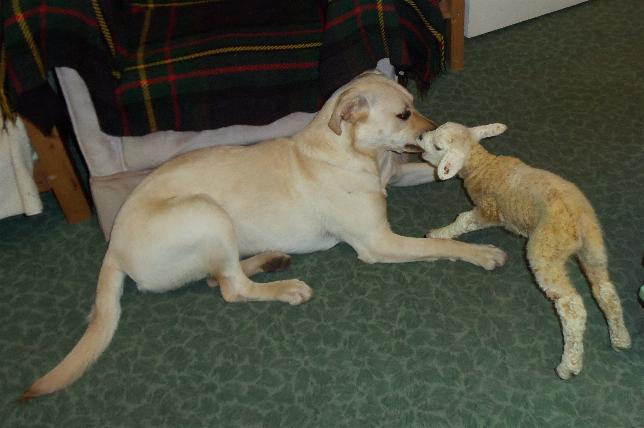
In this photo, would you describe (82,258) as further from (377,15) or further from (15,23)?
(377,15)

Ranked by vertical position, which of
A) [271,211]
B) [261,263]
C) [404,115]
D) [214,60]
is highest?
[214,60]

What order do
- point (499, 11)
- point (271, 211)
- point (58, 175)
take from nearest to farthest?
point (271, 211) → point (58, 175) → point (499, 11)

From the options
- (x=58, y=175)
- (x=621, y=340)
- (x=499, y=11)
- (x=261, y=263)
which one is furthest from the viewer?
(x=499, y=11)

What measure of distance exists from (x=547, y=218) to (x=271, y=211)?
3.45 ft

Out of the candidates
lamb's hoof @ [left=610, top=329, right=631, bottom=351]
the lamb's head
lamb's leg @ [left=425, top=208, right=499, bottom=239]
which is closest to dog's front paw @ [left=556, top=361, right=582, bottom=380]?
lamb's hoof @ [left=610, top=329, right=631, bottom=351]

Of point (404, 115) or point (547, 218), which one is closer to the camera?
point (547, 218)

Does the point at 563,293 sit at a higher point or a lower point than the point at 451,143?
lower

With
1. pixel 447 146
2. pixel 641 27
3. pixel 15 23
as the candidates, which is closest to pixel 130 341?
pixel 15 23

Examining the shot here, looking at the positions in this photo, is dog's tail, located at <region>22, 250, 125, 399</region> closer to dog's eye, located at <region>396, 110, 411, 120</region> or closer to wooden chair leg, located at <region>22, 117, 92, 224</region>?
wooden chair leg, located at <region>22, 117, 92, 224</region>

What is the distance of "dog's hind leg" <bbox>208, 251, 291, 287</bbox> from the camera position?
2473mm

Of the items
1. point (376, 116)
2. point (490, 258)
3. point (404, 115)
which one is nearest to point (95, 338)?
point (376, 116)

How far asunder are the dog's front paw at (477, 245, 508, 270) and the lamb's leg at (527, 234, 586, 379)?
0.39 meters

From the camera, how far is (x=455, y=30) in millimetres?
3451

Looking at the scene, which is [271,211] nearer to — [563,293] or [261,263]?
[261,263]
